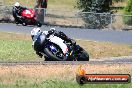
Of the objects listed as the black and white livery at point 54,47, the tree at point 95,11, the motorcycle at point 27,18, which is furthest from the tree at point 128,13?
the black and white livery at point 54,47

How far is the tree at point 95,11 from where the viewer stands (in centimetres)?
4006

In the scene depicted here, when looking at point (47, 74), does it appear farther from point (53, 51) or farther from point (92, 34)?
point (92, 34)

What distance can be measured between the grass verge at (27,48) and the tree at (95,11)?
8.28 metres

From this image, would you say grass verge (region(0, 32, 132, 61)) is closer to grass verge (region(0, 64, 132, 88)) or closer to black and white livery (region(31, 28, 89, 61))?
black and white livery (region(31, 28, 89, 61))

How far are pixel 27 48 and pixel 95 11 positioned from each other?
17374mm

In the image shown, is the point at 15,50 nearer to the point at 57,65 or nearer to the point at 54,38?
the point at 54,38

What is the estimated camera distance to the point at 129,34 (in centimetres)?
3684

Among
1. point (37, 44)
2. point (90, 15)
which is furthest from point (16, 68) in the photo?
point (90, 15)

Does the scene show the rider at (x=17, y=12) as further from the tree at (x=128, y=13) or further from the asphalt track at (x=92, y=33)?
the tree at (x=128, y=13)

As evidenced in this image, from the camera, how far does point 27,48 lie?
27.1 meters

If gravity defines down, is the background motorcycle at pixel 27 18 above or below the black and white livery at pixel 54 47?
below

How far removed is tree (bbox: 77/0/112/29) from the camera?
40.1m

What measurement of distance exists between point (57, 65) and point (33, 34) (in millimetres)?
3711

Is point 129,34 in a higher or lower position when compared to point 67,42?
lower
